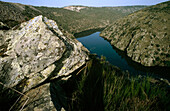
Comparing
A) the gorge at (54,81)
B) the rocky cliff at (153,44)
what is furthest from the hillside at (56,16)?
the rocky cliff at (153,44)

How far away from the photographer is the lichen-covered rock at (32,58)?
234 cm

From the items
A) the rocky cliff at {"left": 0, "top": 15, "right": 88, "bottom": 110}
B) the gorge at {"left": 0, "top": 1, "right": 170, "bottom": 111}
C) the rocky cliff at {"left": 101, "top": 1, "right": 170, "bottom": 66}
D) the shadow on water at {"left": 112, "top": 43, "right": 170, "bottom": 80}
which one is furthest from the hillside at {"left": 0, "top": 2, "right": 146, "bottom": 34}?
the rocky cliff at {"left": 101, "top": 1, "right": 170, "bottom": 66}

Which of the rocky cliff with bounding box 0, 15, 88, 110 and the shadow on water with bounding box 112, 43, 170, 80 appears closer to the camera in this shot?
the rocky cliff with bounding box 0, 15, 88, 110

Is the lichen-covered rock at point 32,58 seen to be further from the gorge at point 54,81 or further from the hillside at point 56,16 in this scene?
the hillside at point 56,16

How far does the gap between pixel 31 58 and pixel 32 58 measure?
3 cm

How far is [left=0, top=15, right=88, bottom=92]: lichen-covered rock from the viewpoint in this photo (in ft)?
7.67

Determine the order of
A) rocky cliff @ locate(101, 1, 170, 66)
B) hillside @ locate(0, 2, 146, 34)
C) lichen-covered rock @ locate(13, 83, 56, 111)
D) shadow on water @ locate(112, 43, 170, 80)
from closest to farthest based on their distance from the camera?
1. lichen-covered rock @ locate(13, 83, 56, 111)
2. hillside @ locate(0, 2, 146, 34)
3. shadow on water @ locate(112, 43, 170, 80)
4. rocky cliff @ locate(101, 1, 170, 66)

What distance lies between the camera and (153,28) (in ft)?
63.6

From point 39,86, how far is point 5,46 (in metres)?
1.83

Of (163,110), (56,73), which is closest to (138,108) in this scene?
(163,110)

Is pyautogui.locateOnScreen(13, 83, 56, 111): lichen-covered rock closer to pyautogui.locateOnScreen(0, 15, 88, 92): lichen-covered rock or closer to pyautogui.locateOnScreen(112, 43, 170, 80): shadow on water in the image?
pyautogui.locateOnScreen(0, 15, 88, 92): lichen-covered rock

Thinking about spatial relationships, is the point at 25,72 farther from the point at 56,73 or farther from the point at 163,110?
the point at 163,110

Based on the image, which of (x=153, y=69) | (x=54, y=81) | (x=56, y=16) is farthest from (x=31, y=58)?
(x=56, y=16)

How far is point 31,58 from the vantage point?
2.57 metres
